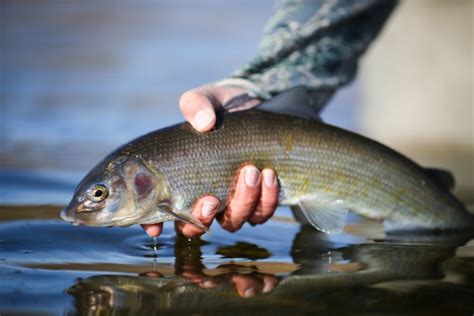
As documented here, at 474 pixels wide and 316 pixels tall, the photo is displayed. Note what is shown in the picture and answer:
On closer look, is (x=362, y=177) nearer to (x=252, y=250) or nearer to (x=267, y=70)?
(x=252, y=250)

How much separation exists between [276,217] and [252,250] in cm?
89

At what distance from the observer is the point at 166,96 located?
33.0ft

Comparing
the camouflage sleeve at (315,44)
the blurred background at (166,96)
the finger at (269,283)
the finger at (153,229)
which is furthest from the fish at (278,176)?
the blurred background at (166,96)

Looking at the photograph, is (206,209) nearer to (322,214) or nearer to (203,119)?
(203,119)

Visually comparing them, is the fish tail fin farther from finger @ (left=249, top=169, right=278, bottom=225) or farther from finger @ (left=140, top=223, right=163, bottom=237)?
finger @ (left=140, top=223, right=163, bottom=237)

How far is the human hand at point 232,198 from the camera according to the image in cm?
420

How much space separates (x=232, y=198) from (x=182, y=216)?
1.25 ft

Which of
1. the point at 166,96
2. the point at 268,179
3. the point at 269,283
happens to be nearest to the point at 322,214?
the point at 268,179

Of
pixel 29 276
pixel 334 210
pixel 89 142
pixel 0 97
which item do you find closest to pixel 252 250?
pixel 334 210

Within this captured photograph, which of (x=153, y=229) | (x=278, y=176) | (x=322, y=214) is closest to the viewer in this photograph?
(x=153, y=229)

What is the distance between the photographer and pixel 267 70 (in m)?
5.28

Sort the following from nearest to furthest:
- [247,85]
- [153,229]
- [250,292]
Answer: [250,292], [153,229], [247,85]

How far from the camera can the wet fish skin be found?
4070mm

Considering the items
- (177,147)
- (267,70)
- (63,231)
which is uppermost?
(267,70)
